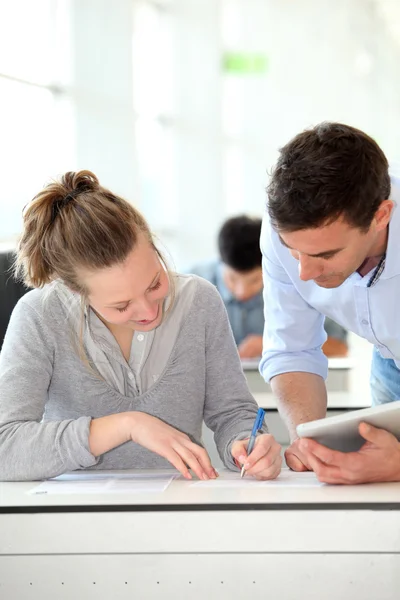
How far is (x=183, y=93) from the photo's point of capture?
6844 mm

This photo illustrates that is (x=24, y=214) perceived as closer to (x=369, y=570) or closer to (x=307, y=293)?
(x=307, y=293)

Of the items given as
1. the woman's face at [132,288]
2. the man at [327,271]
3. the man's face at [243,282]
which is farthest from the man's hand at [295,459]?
the man's face at [243,282]

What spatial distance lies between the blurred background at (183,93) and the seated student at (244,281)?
1.54 ft

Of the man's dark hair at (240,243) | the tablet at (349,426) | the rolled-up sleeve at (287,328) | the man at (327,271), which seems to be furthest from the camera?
the man's dark hair at (240,243)

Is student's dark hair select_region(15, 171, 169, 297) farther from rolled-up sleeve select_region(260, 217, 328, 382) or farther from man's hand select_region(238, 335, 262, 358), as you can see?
man's hand select_region(238, 335, 262, 358)

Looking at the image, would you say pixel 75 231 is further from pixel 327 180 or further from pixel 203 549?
pixel 203 549

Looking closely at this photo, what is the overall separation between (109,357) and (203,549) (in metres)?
0.64

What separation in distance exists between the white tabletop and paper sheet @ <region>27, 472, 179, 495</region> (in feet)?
0.10

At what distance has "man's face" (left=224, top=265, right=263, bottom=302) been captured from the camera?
160 inches

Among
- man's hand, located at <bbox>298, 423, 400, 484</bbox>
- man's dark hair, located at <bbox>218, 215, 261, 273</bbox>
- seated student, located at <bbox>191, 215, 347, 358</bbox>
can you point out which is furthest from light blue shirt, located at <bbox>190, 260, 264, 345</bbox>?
man's hand, located at <bbox>298, 423, 400, 484</bbox>

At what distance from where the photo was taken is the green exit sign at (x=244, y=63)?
7125 millimetres

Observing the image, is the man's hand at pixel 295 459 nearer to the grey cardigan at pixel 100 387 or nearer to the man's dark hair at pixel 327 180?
the grey cardigan at pixel 100 387

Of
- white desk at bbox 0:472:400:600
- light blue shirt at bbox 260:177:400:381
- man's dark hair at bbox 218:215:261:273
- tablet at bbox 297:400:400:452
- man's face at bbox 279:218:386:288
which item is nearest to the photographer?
white desk at bbox 0:472:400:600

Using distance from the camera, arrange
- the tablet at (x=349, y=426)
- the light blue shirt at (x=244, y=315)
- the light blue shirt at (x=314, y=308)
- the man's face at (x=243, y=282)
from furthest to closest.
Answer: the light blue shirt at (x=244, y=315)
the man's face at (x=243, y=282)
the light blue shirt at (x=314, y=308)
the tablet at (x=349, y=426)
